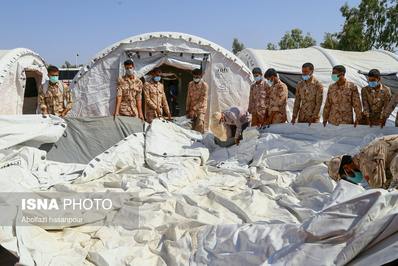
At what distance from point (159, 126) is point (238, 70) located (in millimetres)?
3730

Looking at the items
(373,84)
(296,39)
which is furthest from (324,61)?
(296,39)

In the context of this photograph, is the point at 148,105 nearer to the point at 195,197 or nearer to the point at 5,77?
the point at 195,197

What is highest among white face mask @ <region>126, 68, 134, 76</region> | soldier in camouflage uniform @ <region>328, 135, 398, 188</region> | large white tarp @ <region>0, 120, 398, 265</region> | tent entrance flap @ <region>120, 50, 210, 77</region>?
tent entrance flap @ <region>120, 50, 210, 77</region>

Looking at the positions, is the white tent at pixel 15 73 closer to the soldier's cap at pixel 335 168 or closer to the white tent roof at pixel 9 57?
the white tent roof at pixel 9 57

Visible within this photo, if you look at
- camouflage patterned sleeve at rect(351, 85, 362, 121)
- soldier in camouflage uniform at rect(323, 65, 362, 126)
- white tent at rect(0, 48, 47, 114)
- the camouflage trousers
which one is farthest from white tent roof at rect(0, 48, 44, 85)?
camouflage patterned sleeve at rect(351, 85, 362, 121)

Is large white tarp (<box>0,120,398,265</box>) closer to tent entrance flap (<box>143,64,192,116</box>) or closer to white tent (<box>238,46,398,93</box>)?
white tent (<box>238,46,398,93</box>)

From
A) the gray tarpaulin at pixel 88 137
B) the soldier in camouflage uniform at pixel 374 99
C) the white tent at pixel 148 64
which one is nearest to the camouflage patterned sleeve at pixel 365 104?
the soldier in camouflage uniform at pixel 374 99

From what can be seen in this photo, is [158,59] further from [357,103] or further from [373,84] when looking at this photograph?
[373,84]

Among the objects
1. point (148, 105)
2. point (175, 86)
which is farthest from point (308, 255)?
point (175, 86)

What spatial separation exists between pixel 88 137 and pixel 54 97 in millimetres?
1017

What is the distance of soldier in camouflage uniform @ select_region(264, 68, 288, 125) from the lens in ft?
19.3

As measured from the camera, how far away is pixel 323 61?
10.1 metres

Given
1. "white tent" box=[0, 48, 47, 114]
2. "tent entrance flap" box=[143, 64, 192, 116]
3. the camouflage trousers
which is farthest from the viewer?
"tent entrance flap" box=[143, 64, 192, 116]

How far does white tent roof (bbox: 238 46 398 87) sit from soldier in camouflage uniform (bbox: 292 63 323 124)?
361cm
